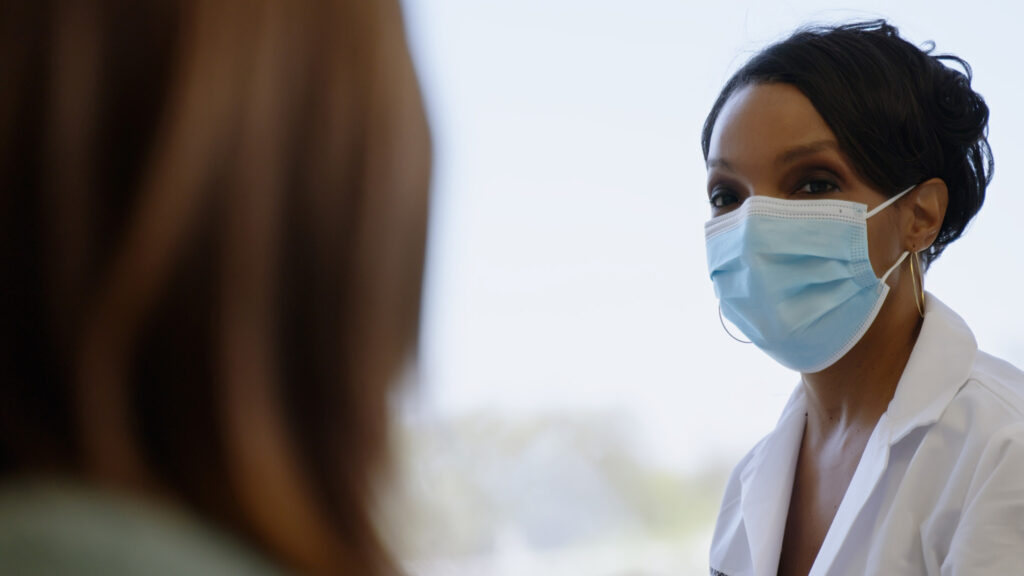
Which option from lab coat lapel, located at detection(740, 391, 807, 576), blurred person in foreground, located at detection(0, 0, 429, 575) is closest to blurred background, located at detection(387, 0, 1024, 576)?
lab coat lapel, located at detection(740, 391, 807, 576)

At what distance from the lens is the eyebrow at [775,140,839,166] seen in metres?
1.36

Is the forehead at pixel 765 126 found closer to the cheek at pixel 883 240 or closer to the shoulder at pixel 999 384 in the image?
the cheek at pixel 883 240

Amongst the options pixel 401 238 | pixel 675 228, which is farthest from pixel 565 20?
pixel 401 238

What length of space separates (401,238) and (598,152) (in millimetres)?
1817

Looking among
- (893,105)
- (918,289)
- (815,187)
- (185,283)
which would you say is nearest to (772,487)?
(918,289)

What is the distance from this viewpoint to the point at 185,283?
0.41 metres

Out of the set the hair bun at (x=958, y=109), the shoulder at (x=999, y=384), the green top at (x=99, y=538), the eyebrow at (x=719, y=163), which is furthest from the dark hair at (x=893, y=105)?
the green top at (x=99, y=538)

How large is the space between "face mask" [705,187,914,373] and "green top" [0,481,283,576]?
3.73ft

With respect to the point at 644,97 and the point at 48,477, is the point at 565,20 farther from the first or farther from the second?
the point at 48,477

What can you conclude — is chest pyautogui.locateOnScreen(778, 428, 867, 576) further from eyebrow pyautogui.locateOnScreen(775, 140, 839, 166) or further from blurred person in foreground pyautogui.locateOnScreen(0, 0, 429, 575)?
blurred person in foreground pyautogui.locateOnScreen(0, 0, 429, 575)

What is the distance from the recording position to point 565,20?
224 centimetres

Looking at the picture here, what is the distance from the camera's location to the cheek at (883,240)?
1.36 metres

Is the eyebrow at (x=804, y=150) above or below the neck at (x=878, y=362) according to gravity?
above

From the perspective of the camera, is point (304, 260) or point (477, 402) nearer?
point (304, 260)
